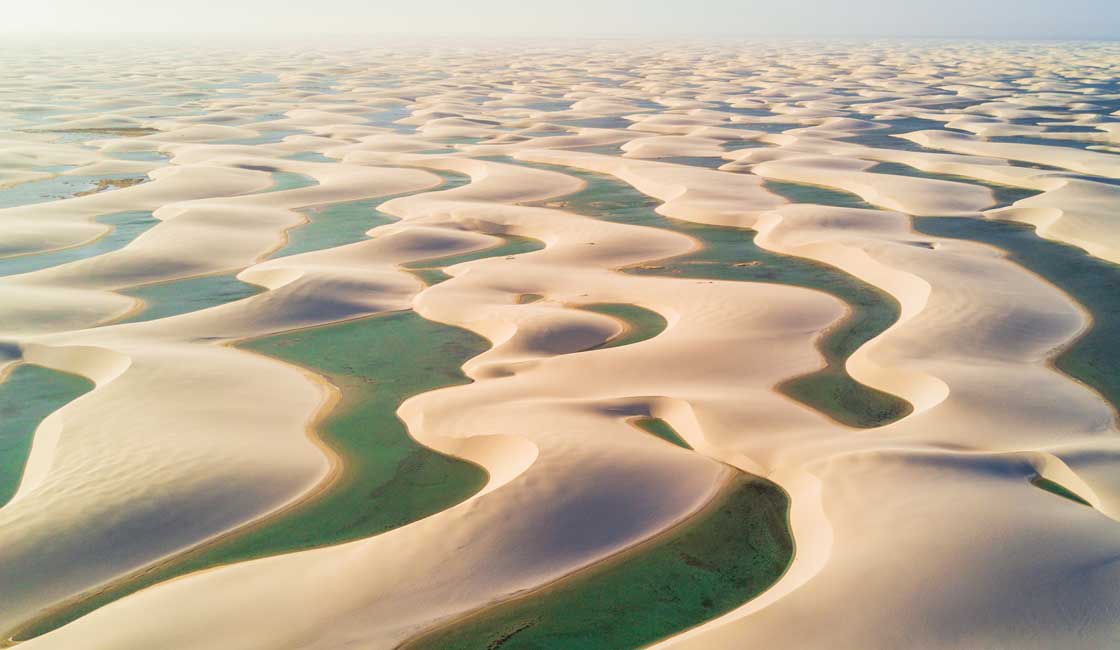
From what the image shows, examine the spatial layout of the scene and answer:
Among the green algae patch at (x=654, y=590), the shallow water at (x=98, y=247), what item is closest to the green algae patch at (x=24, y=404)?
the green algae patch at (x=654, y=590)

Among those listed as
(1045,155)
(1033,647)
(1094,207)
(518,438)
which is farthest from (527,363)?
(1045,155)

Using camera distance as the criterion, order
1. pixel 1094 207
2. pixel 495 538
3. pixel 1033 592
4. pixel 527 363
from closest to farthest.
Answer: pixel 1033 592
pixel 495 538
pixel 527 363
pixel 1094 207

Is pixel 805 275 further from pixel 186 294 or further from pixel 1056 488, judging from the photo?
pixel 186 294

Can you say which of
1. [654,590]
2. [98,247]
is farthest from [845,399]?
[98,247]

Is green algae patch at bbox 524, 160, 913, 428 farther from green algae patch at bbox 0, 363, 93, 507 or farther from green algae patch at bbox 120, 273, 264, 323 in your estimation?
green algae patch at bbox 0, 363, 93, 507

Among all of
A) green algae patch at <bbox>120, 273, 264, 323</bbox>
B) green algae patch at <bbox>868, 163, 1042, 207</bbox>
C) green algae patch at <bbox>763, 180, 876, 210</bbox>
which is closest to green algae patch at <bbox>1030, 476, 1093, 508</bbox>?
green algae patch at <bbox>120, 273, 264, 323</bbox>

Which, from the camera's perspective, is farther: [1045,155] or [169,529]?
[1045,155]

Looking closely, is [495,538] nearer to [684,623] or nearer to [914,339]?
[684,623]
